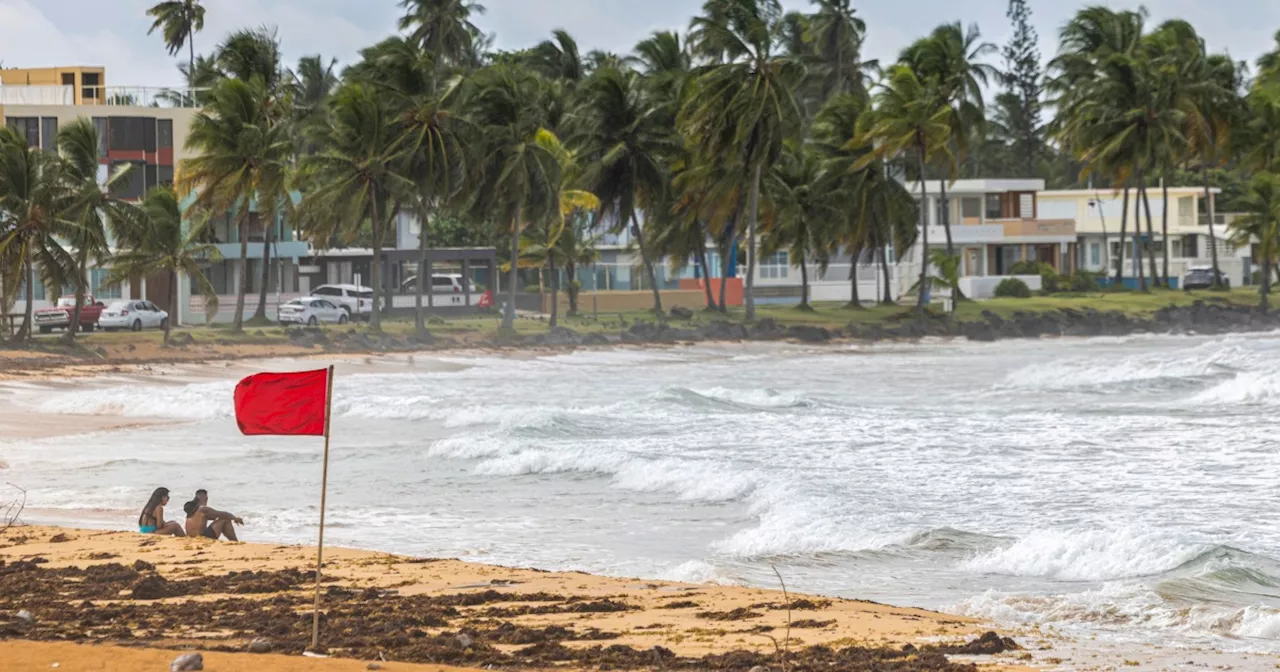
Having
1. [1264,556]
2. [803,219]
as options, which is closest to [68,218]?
[803,219]

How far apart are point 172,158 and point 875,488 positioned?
39.3 meters

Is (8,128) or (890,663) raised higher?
(8,128)

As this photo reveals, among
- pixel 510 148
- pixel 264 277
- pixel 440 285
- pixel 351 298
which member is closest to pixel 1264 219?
pixel 440 285

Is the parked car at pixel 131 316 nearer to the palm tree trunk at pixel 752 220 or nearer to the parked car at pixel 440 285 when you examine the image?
the parked car at pixel 440 285

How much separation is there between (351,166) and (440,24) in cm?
2324

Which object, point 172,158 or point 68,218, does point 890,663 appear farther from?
point 172,158

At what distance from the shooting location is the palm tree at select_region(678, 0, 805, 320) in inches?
2061

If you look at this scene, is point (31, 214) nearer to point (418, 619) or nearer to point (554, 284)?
point (554, 284)

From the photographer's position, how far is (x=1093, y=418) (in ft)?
92.9

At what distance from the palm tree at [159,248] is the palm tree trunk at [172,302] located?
4cm

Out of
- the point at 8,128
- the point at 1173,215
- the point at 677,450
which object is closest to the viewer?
the point at 677,450

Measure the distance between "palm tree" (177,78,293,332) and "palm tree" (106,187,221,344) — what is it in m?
1.18

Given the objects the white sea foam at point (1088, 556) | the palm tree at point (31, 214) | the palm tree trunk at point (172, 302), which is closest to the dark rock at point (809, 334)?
the palm tree trunk at point (172, 302)

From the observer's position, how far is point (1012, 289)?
221 feet
